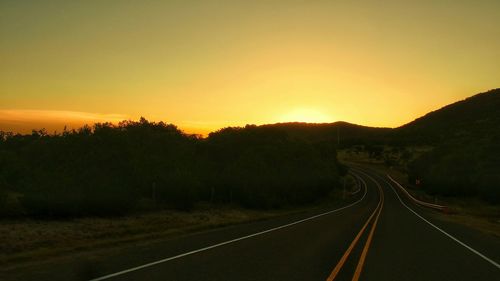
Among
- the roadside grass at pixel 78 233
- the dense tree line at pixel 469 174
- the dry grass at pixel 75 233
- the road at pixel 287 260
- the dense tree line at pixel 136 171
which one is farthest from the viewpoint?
the dense tree line at pixel 469 174

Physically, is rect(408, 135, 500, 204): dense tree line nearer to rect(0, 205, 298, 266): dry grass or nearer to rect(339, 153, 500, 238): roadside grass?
rect(339, 153, 500, 238): roadside grass

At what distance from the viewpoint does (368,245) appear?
61.4 feet

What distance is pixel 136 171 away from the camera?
31078 mm

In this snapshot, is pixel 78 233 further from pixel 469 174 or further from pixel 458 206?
pixel 469 174

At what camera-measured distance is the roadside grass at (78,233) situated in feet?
47.4

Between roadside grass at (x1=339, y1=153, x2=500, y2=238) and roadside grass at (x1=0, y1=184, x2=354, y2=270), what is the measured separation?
1753cm

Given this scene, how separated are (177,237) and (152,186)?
503 inches

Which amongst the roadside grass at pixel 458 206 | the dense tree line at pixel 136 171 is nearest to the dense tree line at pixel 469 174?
the roadside grass at pixel 458 206

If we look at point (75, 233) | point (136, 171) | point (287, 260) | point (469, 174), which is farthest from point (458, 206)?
point (287, 260)

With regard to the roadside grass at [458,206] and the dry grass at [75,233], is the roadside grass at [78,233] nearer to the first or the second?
the dry grass at [75,233]

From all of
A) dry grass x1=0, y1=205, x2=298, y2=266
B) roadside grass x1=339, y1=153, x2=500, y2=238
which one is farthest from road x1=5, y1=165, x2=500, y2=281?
roadside grass x1=339, y1=153, x2=500, y2=238

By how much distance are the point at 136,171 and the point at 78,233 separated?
39.3 feet

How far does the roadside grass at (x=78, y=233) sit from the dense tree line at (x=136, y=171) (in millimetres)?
1331

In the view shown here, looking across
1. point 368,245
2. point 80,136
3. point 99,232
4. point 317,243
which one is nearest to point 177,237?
point 99,232
